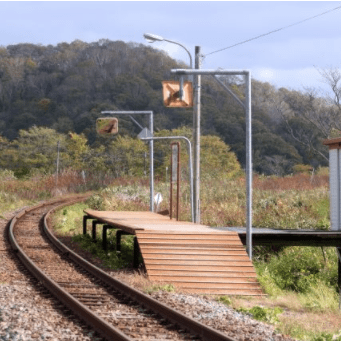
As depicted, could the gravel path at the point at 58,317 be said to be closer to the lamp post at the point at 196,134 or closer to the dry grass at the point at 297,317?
the dry grass at the point at 297,317

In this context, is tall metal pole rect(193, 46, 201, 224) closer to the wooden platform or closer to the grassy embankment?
the grassy embankment

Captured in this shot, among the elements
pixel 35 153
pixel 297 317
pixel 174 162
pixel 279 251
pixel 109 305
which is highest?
pixel 174 162

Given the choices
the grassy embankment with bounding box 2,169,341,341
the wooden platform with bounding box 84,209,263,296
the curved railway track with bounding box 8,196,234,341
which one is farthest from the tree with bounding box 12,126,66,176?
the wooden platform with bounding box 84,209,263,296

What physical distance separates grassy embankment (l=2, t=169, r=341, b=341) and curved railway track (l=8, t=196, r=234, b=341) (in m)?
0.75

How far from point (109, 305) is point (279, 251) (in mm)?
10756

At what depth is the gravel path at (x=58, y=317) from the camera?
8.95 m

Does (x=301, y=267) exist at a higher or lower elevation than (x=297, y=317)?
lower

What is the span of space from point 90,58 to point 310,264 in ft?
465

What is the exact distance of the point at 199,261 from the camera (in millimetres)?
14320

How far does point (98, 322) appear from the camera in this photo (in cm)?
926

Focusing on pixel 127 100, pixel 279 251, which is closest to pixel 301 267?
pixel 279 251

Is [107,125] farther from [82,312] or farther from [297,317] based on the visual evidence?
[82,312]

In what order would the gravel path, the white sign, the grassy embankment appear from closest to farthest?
the gravel path, the grassy embankment, the white sign

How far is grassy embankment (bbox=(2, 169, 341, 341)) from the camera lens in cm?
1097
